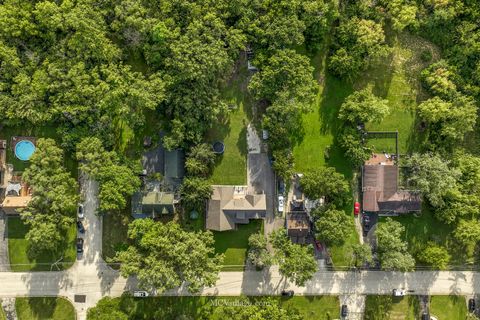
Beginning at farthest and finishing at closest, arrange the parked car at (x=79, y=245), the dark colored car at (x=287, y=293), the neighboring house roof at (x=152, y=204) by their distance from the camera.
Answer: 1. the dark colored car at (x=287, y=293)
2. the parked car at (x=79, y=245)
3. the neighboring house roof at (x=152, y=204)

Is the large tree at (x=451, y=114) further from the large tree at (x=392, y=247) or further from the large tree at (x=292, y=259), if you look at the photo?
the large tree at (x=292, y=259)

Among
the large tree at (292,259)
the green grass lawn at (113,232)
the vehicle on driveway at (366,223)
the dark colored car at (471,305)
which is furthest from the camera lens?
the dark colored car at (471,305)

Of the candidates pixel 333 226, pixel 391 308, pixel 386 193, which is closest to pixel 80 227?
pixel 333 226

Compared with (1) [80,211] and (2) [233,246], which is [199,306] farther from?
(1) [80,211]

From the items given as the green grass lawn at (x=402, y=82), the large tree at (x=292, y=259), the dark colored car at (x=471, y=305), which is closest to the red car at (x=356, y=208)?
the large tree at (x=292, y=259)

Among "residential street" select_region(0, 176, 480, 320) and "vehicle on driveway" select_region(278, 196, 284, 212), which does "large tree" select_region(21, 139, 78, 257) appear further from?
"vehicle on driveway" select_region(278, 196, 284, 212)

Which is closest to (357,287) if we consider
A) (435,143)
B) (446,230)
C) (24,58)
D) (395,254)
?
(395,254)

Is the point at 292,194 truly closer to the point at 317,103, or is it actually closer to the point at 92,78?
the point at 317,103
